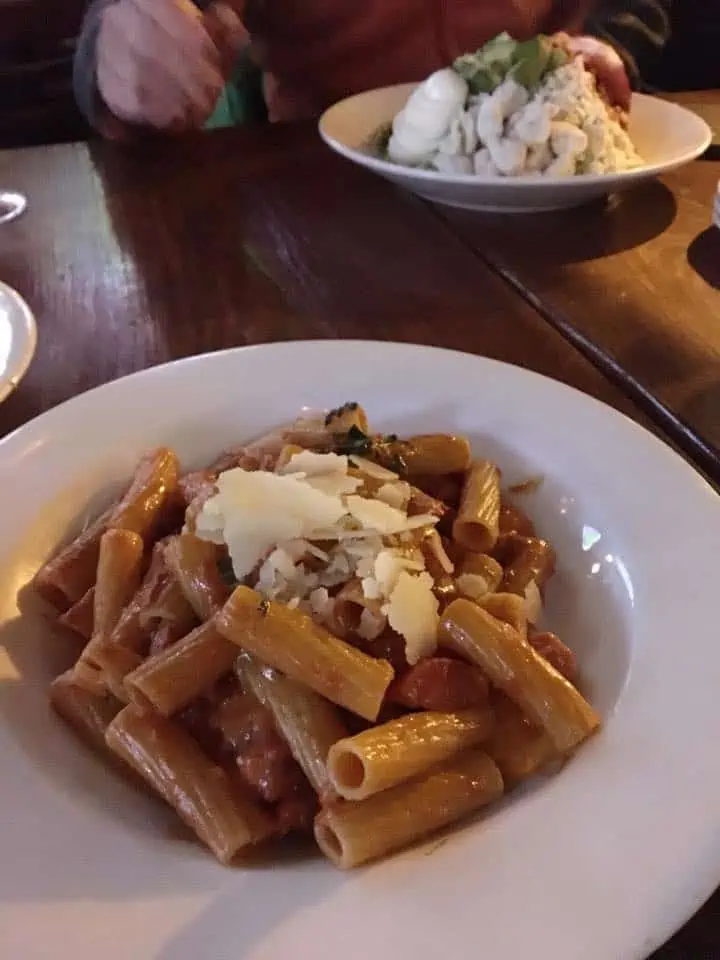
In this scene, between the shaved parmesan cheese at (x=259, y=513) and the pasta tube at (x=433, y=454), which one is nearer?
the shaved parmesan cheese at (x=259, y=513)

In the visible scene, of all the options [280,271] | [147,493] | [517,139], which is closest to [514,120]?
[517,139]

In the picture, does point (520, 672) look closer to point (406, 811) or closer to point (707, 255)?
point (406, 811)

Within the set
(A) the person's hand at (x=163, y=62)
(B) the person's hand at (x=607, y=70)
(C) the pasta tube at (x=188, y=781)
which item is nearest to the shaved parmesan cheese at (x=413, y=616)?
(C) the pasta tube at (x=188, y=781)

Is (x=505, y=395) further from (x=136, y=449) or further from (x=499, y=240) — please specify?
(x=499, y=240)

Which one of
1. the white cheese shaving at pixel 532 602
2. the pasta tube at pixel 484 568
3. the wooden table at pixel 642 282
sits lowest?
the wooden table at pixel 642 282

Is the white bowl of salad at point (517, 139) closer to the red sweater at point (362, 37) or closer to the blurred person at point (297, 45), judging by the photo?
the blurred person at point (297, 45)

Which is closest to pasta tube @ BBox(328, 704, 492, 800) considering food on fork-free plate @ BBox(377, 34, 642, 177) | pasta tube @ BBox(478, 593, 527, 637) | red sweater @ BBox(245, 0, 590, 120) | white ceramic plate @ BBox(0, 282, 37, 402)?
pasta tube @ BBox(478, 593, 527, 637)
